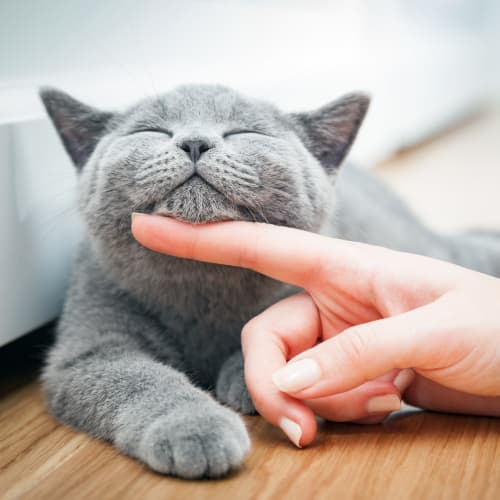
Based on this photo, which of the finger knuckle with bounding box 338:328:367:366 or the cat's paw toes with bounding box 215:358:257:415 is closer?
the finger knuckle with bounding box 338:328:367:366

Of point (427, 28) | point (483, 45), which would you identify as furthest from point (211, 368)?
point (483, 45)

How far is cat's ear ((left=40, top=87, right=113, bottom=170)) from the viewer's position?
3.30 feet

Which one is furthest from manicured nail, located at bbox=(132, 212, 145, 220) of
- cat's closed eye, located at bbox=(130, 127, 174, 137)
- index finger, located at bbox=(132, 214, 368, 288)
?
cat's closed eye, located at bbox=(130, 127, 174, 137)

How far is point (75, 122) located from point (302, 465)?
2.03ft

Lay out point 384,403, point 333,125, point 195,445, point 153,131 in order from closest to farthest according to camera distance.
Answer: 1. point 195,445
2. point 384,403
3. point 153,131
4. point 333,125

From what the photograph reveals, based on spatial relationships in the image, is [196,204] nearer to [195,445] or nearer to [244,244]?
[244,244]

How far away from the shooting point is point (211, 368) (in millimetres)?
1000

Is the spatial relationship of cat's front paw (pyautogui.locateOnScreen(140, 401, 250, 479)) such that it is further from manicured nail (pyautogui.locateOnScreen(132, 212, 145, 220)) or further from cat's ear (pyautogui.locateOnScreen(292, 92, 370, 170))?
cat's ear (pyautogui.locateOnScreen(292, 92, 370, 170))

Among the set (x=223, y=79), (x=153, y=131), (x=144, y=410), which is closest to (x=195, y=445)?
(x=144, y=410)

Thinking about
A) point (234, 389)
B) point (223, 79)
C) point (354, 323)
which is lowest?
point (234, 389)

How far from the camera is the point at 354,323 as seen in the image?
0.88 metres

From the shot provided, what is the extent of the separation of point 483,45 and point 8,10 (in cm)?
401

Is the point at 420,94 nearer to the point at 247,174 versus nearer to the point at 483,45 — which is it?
the point at 483,45

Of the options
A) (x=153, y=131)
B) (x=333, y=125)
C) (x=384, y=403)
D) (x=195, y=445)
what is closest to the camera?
(x=195, y=445)
